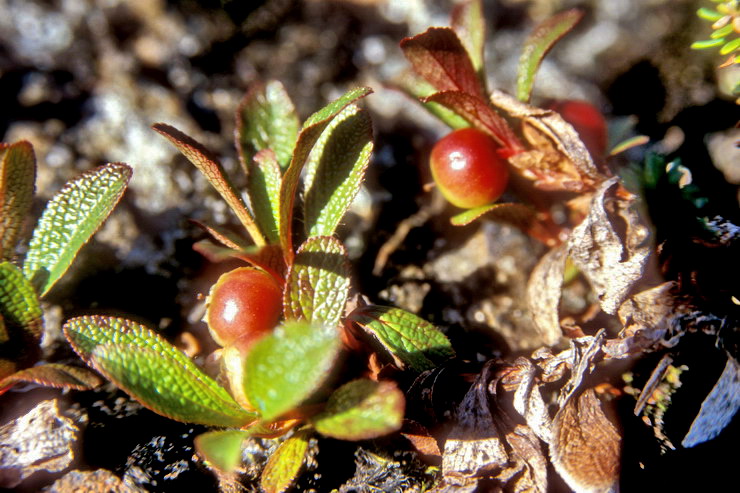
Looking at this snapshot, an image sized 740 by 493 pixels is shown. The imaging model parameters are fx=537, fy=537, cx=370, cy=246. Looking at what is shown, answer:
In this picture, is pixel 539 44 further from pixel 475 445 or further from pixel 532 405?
pixel 475 445

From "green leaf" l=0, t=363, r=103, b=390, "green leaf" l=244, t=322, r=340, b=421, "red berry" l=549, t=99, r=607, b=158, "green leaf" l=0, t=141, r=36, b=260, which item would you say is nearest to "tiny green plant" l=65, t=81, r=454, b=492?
"green leaf" l=244, t=322, r=340, b=421

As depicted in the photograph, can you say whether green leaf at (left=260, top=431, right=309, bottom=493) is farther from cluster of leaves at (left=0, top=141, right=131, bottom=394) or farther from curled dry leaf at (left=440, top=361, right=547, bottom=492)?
cluster of leaves at (left=0, top=141, right=131, bottom=394)

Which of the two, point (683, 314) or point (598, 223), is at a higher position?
point (598, 223)

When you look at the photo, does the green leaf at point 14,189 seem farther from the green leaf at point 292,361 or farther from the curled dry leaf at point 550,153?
the curled dry leaf at point 550,153

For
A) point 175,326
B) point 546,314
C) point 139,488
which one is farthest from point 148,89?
point 546,314

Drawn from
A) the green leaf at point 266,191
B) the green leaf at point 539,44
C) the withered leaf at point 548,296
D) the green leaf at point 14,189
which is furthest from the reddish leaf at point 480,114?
the green leaf at point 14,189

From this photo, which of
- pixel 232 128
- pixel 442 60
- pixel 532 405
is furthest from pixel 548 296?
pixel 232 128

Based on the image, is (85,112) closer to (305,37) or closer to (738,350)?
(305,37)
